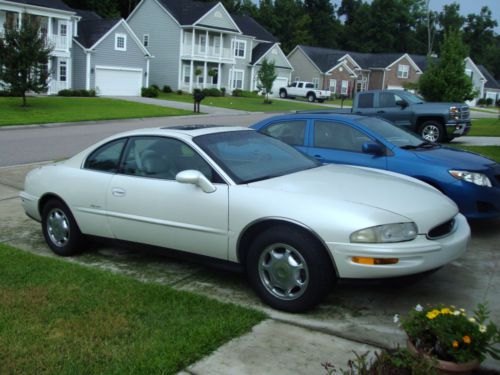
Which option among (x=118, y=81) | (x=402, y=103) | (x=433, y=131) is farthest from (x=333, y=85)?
(x=433, y=131)

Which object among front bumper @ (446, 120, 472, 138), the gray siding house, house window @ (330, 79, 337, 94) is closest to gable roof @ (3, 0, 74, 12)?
the gray siding house

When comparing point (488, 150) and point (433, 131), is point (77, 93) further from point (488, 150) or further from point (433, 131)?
point (488, 150)

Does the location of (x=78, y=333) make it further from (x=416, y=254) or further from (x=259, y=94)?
(x=259, y=94)

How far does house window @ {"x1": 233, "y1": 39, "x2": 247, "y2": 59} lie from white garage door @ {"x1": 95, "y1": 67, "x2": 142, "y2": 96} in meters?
14.2

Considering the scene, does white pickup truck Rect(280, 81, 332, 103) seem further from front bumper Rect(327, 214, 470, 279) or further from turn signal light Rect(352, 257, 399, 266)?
turn signal light Rect(352, 257, 399, 266)

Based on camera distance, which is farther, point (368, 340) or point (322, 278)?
point (322, 278)

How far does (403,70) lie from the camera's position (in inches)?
2785

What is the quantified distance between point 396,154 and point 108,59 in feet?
127

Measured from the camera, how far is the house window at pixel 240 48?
2205 inches

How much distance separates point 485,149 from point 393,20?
86.7 metres

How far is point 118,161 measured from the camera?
5766 mm

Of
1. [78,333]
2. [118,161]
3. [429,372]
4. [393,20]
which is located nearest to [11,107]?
[118,161]

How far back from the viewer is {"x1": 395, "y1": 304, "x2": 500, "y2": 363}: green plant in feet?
9.89

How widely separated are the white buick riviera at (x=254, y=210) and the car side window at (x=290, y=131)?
2073 millimetres
